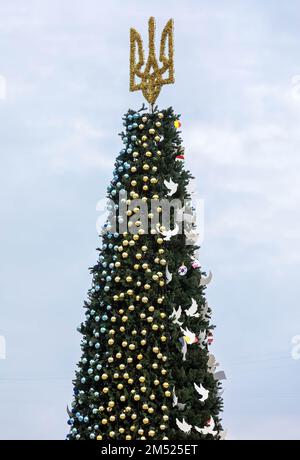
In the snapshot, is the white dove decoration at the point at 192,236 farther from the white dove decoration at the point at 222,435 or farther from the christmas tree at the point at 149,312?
the white dove decoration at the point at 222,435

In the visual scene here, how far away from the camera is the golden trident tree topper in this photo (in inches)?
492

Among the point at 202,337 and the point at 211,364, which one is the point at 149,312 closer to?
the point at 202,337

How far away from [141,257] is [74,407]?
102 inches

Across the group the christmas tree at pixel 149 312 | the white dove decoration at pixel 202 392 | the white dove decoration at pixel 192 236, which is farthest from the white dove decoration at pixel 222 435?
the white dove decoration at pixel 192 236

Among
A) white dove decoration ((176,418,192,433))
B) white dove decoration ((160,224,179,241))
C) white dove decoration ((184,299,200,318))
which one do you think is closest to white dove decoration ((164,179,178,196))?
white dove decoration ((160,224,179,241))

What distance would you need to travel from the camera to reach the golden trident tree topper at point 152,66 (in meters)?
12.5

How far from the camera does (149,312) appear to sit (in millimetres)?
11461

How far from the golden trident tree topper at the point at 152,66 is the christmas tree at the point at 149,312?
2 centimetres

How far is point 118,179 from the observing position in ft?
40.0

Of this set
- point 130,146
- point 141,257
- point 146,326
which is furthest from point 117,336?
Answer: point 130,146

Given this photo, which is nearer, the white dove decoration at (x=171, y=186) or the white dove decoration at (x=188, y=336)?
the white dove decoration at (x=188, y=336)

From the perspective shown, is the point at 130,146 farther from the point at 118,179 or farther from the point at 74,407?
the point at 74,407

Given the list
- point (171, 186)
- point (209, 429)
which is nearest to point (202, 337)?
point (209, 429)
